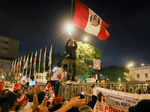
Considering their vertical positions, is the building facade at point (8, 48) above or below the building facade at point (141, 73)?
above

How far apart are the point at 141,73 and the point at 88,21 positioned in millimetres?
70271

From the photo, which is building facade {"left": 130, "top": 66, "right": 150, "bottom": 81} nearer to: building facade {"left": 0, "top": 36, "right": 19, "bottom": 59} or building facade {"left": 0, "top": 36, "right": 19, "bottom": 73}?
building facade {"left": 0, "top": 36, "right": 19, "bottom": 73}

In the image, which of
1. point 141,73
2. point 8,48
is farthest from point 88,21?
point 8,48

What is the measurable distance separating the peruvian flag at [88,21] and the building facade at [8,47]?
78.2 m

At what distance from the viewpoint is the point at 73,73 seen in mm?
26844

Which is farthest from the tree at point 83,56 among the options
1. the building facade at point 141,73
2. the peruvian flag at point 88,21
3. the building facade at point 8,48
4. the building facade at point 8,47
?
the building facade at point 8,47

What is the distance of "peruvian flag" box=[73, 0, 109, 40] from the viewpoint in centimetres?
1001

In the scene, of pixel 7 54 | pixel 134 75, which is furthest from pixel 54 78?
pixel 7 54

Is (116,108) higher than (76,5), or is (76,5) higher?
(76,5)

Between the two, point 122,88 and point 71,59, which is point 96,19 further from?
point 71,59

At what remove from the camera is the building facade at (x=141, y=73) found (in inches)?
2650

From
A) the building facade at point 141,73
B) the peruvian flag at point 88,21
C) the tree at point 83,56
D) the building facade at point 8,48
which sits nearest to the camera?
the peruvian flag at point 88,21

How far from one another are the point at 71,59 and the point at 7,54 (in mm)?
65591

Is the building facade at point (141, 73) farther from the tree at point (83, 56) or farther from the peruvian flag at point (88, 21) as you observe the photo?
the peruvian flag at point (88, 21)
